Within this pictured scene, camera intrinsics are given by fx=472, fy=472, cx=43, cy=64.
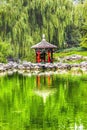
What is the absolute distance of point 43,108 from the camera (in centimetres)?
1420

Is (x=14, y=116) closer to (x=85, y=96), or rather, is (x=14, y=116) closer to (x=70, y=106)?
(x=70, y=106)

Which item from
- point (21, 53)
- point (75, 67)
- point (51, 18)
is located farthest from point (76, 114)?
point (51, 18)

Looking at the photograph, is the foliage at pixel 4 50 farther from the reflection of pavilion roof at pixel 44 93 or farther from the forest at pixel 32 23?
the reflection of pavilion roof at pixel 44 93

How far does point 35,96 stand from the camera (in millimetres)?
17375

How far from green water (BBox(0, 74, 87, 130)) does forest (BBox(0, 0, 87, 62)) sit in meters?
19.1

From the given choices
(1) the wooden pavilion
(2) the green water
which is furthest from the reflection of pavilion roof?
(1) the wooden pavilion

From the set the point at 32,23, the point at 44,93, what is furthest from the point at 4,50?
the point at 44,93

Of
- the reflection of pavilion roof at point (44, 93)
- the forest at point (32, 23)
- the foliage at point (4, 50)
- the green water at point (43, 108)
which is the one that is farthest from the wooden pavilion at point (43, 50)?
the reflection of pavilion roof at point (44, 93)

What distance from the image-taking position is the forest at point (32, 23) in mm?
40031

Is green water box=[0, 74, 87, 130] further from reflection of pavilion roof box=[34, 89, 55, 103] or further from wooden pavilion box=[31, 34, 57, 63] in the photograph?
wooden pavilion box=[31, 34, 57, 63]

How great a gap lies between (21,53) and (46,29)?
351 centimetres

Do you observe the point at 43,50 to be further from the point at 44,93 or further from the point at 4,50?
the point at 44,93

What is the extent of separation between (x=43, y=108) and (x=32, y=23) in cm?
2801

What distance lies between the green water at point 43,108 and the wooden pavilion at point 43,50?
1686 centimetres
